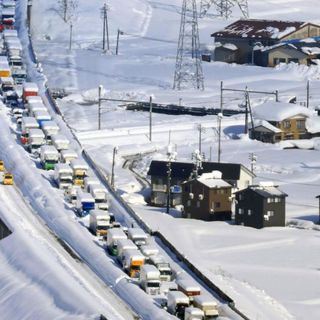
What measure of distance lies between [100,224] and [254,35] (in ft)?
86.0

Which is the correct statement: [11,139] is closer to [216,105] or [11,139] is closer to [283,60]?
[216,105]

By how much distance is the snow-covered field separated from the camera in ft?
92.4

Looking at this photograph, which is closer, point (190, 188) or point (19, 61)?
point (190, 188)

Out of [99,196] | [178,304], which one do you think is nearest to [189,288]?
[178,304]

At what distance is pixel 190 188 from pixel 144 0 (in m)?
33.0

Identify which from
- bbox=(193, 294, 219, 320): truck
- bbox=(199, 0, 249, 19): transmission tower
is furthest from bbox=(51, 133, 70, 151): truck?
bbox=(199, 0, 249, 19): transmission tower

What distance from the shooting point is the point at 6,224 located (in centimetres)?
3031

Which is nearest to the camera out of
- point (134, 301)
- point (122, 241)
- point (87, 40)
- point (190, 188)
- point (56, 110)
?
point (134, 301)

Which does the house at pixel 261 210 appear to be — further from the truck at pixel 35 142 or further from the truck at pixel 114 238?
the truck at pixel 35 142

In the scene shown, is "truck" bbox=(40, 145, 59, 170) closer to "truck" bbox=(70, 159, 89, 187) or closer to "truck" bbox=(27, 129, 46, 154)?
"truck" bbox=(70, 159, 89, 187)

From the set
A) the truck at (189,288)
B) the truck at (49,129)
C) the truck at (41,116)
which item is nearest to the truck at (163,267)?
the truck at (189,288)

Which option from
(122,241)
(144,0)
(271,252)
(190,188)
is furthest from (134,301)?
(144,0)

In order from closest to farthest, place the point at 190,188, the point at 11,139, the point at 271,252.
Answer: the point at 271,252 < the point at 190,188 < the point at 11,139

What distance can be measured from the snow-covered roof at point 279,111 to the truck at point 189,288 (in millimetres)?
17554
